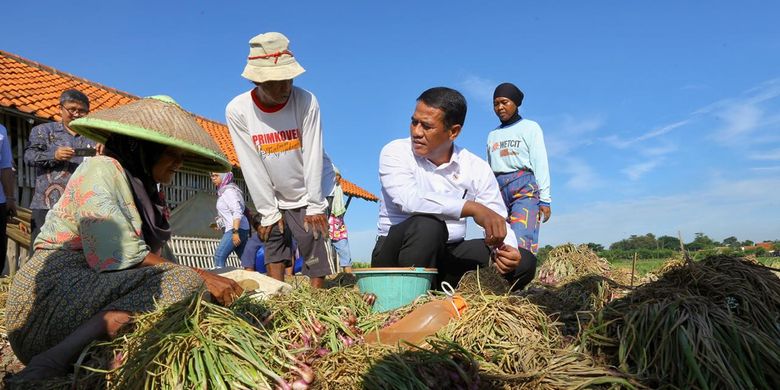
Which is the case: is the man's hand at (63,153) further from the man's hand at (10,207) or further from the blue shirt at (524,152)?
the blue shirt at (524,152)

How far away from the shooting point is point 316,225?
15.5 ft

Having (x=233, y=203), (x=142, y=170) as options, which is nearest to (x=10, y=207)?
(x=233, y=203)

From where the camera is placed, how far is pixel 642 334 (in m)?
2.20

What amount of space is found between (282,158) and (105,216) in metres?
2.16

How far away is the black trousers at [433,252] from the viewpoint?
3508 millimetres

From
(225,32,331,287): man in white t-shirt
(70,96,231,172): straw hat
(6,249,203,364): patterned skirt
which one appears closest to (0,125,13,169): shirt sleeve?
(225,32,331,287): man in white t-shirt

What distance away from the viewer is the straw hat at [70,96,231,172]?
2791mm

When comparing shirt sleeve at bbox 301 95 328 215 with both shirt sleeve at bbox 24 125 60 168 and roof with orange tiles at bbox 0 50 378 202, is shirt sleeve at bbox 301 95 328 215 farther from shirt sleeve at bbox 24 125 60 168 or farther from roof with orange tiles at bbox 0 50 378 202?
roof with orange tiles at bbox 0 50 378 202

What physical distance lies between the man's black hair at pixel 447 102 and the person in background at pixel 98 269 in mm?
1614

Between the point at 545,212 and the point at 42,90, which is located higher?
the point at 42,90

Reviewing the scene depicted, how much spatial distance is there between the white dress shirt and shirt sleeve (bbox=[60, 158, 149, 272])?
1.65 m

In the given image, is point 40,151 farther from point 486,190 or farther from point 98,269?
point 486,190

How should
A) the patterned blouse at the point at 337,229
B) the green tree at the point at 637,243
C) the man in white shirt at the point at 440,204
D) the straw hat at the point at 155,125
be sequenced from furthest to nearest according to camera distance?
the patterned blouse at the point at 337,229 → the green tree at the point at 637,243 → the man in white shirt at the point at 440,204 → the straw hat at the point at 155,125

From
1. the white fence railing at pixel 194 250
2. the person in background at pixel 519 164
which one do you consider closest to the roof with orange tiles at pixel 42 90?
the white fence railing at pixel 194 250
